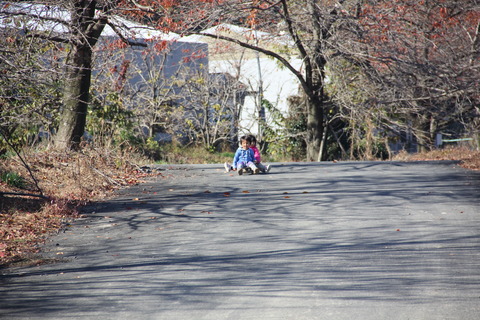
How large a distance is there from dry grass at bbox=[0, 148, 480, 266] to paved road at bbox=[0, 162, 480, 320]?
0.38 metres

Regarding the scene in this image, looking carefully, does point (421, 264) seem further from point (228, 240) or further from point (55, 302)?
point (55, 302)

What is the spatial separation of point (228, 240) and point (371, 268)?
74.6 inches

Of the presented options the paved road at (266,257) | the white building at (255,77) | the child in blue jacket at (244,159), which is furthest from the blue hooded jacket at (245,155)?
the white building at (255,77)

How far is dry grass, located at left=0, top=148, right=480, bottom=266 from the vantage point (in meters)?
7.06

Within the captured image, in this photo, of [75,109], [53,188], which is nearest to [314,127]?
[75,109]

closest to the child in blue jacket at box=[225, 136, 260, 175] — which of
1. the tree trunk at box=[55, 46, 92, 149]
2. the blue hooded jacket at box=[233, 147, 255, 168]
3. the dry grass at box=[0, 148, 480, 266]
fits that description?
the blue hooded jacket at box=[233, 147, 255, 168]

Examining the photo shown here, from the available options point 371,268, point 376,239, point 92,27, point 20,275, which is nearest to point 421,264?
point 371,268

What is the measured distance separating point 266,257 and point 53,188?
5237 millimetres

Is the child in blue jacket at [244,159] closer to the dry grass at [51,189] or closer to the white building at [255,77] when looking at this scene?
the dry grass at [51,189]

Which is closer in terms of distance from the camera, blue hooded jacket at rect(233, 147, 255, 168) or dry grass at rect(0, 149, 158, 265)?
dry grass at rect(0, 149, 158, 265)

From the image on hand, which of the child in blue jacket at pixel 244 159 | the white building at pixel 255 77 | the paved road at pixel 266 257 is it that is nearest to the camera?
the paved road at pixel 266 257

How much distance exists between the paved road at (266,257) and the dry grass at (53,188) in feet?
1.23

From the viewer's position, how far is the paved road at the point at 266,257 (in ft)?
15.4

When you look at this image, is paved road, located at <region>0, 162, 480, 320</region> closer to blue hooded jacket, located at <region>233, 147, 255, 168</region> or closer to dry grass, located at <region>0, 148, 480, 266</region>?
dry grass, located at <region>0, 148, 480, 266</region>
